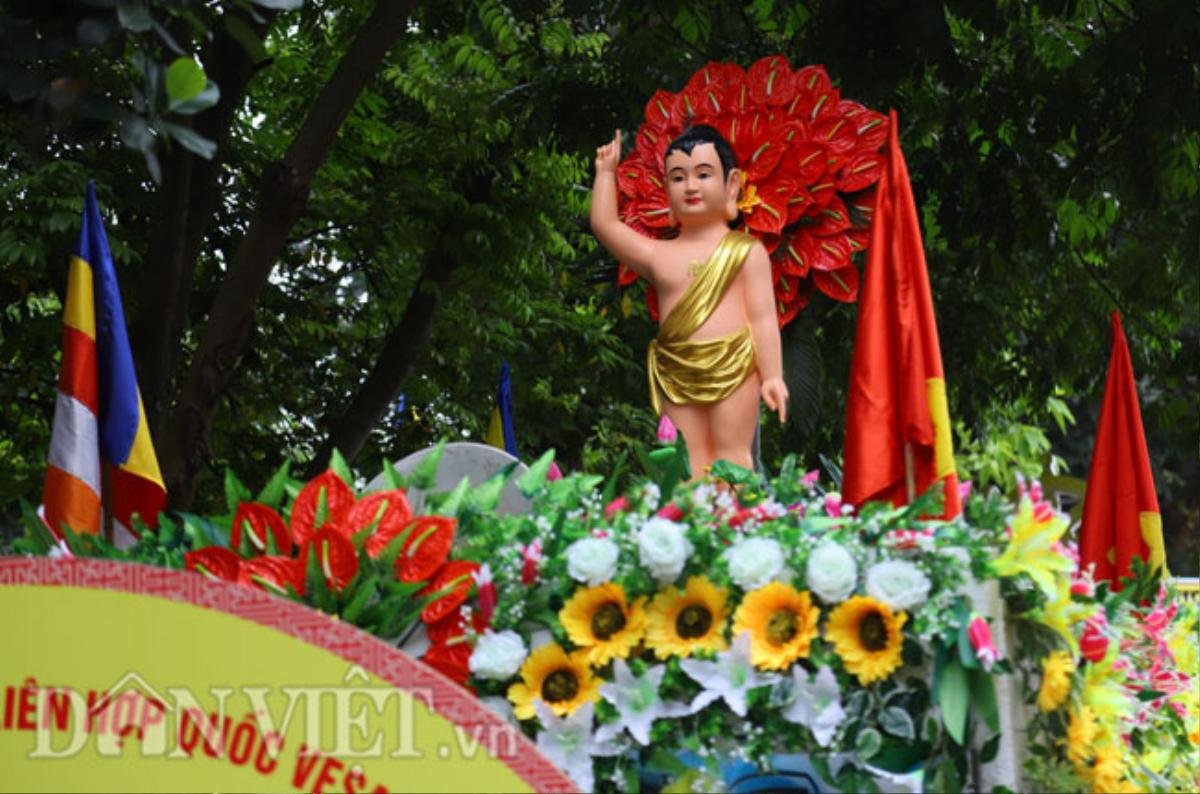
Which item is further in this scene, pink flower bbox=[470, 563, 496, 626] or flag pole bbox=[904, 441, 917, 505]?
flag pole bbox=[904, 441, 917, 505]

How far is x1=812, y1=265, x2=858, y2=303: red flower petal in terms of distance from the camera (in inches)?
311

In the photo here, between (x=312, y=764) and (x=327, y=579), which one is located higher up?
(x=327, y=579)

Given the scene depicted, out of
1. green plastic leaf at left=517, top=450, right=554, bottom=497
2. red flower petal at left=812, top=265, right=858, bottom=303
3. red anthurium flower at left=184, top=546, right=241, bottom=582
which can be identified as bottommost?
red anthurium flower at left=184, top=546, right=241, bottom=582

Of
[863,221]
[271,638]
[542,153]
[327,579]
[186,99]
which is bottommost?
[271,638]

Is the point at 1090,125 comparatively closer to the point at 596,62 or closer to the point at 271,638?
the point at 596,62

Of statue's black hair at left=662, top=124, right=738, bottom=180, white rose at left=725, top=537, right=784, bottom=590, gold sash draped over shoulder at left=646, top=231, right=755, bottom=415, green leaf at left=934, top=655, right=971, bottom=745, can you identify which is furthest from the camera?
statue's black hair at left=662, top=124, right=738, bottom=180

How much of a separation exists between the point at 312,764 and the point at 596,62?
8.36 m

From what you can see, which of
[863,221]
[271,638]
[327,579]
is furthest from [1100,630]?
[863,221]

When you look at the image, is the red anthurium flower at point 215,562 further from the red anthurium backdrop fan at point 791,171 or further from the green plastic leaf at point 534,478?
the red anthurium backdrop fan at point 791,171

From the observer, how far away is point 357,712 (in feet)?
11.1

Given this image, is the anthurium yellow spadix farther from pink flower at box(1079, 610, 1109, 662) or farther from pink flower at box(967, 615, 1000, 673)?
pink flower at box(1079, 610, 1109, 662)

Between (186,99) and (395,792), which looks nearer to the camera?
(395,792)

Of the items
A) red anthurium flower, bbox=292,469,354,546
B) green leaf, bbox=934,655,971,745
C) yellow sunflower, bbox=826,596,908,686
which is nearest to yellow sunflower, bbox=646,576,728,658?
yellow sunflower, bbox=826,596,908,686

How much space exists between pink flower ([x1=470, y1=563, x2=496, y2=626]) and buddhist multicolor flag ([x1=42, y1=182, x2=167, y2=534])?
3.12 m
